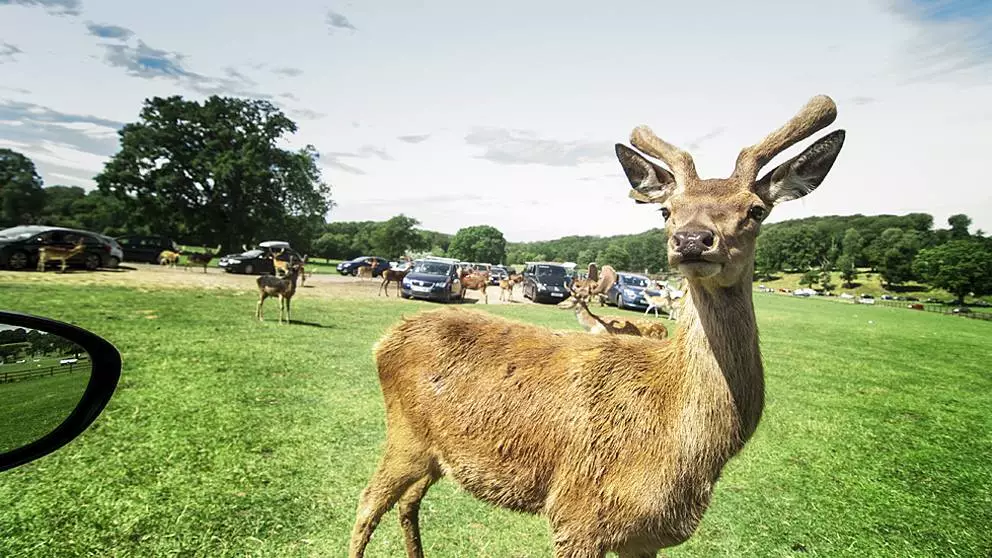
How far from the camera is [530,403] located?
2650 mm

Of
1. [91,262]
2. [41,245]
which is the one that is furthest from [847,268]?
[41,245]

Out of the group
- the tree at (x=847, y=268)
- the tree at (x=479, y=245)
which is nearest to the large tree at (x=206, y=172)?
the tree at (x=479, y=245)

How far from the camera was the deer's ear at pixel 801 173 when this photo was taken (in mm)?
2418

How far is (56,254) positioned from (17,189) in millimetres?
24400

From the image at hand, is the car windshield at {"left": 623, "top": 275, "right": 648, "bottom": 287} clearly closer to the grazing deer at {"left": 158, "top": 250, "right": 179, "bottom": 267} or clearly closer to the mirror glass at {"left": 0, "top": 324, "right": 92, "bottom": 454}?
the mirror glass at {"left": 0, "top": 324, "right": 92, "bottom": 454}

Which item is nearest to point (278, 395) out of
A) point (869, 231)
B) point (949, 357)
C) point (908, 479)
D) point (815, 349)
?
point (908, 479)

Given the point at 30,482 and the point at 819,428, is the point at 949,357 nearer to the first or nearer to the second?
the point at 819,428

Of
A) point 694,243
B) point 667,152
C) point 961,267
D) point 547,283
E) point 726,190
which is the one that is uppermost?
point 961,267

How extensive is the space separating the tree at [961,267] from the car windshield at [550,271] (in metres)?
18.6

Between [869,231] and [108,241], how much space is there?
60377 mm

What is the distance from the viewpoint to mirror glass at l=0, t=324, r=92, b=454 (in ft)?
5.62

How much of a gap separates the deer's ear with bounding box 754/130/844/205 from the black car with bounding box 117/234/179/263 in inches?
1379

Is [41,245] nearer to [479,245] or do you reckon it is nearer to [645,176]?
[645,176]

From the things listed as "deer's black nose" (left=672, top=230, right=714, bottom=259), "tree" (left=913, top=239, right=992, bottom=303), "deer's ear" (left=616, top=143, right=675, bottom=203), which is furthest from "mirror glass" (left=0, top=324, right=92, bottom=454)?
"tree" (left=913, top=239, right=992, bottom=303)
